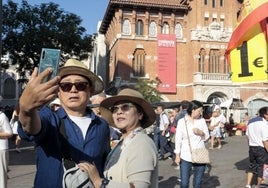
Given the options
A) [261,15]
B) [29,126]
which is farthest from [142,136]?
[261,15]

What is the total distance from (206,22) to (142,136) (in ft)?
105

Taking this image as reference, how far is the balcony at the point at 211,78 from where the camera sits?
1268 inches

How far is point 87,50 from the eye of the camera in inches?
1179

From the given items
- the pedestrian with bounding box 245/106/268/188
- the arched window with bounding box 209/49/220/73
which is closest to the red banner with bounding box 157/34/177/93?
the arched window with bounding box 209/49/220/73

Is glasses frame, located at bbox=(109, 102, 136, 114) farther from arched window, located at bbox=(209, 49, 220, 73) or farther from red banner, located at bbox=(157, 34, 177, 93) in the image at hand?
arched window, located at bbox=(209, 49, 220, 73)

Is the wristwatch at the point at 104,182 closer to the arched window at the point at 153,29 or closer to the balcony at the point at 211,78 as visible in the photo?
→ the balcony at the point at 211,78

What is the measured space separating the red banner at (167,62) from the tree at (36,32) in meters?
6.55

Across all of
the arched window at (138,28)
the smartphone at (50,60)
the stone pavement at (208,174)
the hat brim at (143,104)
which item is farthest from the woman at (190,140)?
the arched window at (138,28)

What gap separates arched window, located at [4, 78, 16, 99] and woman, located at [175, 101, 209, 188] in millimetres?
53798

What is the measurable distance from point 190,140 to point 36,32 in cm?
2297

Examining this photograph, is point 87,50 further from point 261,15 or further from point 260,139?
point 261,15

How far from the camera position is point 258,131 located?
304 inches

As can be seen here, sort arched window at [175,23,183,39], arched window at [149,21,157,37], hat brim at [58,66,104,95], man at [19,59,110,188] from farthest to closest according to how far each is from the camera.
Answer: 1. arched window at [175,23,183,39]
2. arched window at [149,21,157,37]
3. hat brim at [58,66,104,95]
4. man at [19,59,110,188]

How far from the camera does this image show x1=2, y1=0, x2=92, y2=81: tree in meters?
27.8
